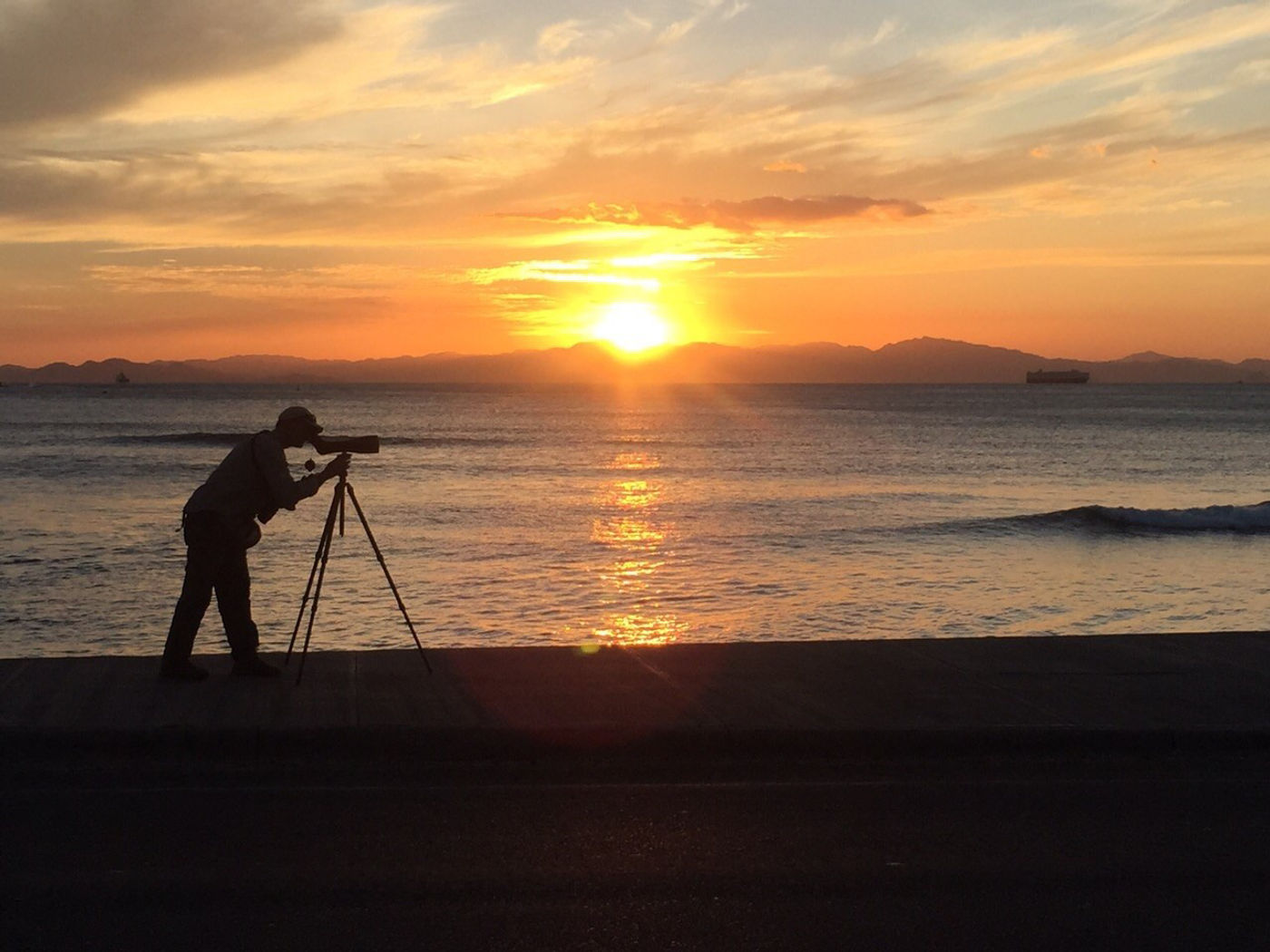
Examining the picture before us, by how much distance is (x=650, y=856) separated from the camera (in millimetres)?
5695

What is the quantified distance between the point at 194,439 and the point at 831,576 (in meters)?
58.5

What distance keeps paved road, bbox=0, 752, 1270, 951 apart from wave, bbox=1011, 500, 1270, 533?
22.9 m

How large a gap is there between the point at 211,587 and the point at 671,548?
16.2 meters

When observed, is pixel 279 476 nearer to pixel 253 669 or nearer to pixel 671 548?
pixel 253 669

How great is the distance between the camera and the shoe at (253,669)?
852 centimetres

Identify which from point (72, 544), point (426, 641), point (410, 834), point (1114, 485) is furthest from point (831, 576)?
point (1114, 485)

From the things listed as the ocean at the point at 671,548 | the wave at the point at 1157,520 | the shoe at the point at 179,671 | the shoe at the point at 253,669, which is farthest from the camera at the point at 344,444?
the wave at the point at 1157,520

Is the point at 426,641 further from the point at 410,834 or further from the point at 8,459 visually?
the point at 8,459

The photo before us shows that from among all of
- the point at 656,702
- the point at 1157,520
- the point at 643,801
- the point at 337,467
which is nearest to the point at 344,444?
the point at 337,467

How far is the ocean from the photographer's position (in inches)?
628

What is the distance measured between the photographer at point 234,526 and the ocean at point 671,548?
15.5ft

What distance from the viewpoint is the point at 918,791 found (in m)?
6.81

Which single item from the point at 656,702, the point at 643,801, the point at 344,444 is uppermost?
the point at 344,444

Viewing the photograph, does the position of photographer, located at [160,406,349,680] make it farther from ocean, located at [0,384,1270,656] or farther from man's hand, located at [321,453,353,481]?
ocean, located at [0,384,1270,656]
